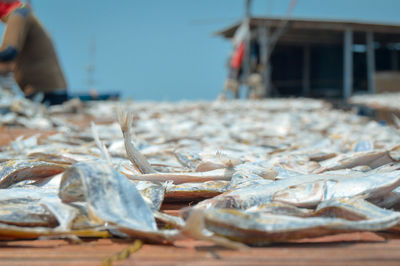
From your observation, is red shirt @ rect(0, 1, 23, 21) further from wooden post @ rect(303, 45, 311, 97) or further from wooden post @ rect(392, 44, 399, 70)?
wooden post @ rect(392, 44, 399, 70)

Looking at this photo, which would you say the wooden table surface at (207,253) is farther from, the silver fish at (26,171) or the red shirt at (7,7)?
the red shirt at (7,7)

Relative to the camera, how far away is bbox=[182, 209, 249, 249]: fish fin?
0.88 meters

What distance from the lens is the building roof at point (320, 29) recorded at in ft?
43.8

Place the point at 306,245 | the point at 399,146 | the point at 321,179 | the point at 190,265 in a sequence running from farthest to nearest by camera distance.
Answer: the point at 399,146
the point at 321,179
the point at 306,245
the point at 190,265

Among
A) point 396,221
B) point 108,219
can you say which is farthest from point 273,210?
point 108,219

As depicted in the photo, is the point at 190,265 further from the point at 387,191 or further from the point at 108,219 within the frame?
the point at 387,191

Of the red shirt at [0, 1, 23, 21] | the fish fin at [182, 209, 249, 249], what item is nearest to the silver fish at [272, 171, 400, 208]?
the fish fin at [182, 209, 249, 249]

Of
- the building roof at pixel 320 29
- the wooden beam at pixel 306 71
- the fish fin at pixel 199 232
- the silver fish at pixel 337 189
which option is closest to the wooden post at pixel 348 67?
the building roof at pixel 320 29

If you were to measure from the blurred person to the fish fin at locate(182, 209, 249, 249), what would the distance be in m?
4.51

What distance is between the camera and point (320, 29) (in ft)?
47.0

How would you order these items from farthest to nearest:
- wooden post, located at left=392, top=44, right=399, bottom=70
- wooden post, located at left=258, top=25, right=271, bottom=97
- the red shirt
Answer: wooden post, located at left=392, top=44, right=399, bottom=70 < wooden post, located at left=258, top=25, right=271, bottom=97 < the red shirt

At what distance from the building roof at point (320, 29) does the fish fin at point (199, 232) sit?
42.6ft

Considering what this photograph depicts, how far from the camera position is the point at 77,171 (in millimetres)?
1128

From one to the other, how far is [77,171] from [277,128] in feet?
10.6
